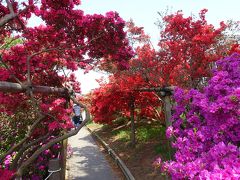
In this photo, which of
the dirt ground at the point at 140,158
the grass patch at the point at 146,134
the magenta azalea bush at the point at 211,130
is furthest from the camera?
the grass patch at the point at 146,134

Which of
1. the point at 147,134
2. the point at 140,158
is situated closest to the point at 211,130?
the point at 140,158

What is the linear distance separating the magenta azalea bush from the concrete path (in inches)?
189

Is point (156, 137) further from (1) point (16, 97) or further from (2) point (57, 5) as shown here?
(2) point (57, 5)

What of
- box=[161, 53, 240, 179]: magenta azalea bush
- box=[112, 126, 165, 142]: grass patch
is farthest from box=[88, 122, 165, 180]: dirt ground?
box=[161, 53, 240, 179]: magenta azalea bush

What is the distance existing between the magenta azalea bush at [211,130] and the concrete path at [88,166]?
189 inches

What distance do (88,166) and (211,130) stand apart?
7.24m

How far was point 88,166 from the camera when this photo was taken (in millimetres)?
11164

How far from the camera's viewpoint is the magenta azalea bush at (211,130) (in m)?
3.90

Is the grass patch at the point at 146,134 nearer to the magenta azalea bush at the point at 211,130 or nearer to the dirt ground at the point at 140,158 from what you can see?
the dirt ground at the point at 140,158

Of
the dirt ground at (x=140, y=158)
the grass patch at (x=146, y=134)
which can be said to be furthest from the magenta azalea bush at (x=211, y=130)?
the grass patch at (x=146, y=134)

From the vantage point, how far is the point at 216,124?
186 inches

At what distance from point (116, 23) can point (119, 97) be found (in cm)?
684

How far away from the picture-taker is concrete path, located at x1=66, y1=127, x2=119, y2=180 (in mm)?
9719

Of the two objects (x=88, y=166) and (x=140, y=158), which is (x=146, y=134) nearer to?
(x=140, y=158)
